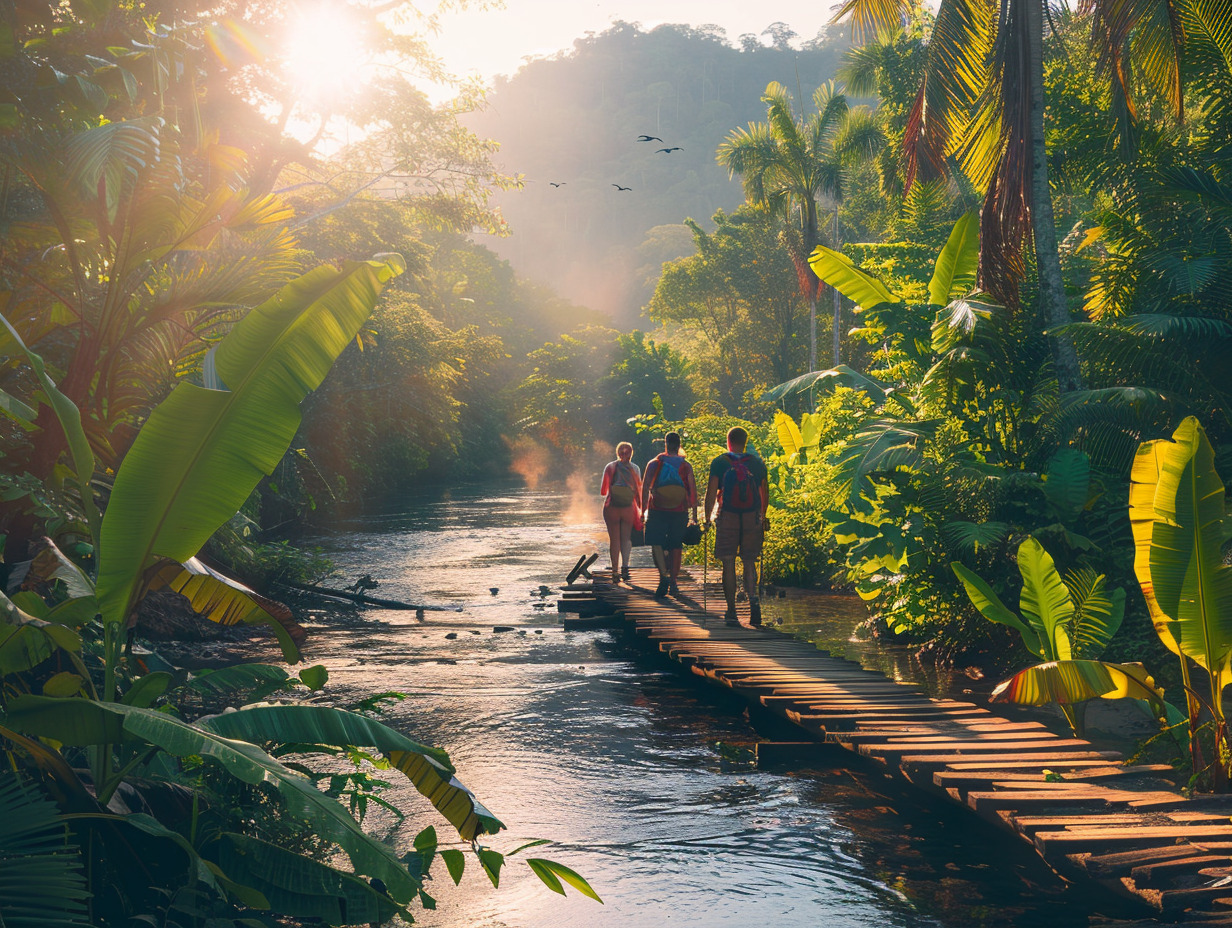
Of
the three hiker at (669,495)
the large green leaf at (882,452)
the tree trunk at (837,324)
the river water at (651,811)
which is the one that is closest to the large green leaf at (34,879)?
the river water at (651,811)

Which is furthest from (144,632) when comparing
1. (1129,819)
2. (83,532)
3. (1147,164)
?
(1147,164)

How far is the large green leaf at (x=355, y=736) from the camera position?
11.4 feet

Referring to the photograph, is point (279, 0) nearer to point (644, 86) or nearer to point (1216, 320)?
point (1216, 320)

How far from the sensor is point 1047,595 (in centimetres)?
676

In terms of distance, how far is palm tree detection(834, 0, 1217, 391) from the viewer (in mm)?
10242

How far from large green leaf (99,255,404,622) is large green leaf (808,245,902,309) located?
23.7 feet

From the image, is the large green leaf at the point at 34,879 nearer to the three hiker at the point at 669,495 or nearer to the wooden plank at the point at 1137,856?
the wooden plank at the point at 1137,856

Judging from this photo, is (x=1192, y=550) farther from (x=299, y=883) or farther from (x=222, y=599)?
(x=222, y=599)

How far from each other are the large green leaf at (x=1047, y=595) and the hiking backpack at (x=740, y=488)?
10.4 feet

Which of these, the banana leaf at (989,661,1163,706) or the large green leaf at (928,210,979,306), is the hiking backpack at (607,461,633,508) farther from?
the banana leaf at (989,661,1163,706)

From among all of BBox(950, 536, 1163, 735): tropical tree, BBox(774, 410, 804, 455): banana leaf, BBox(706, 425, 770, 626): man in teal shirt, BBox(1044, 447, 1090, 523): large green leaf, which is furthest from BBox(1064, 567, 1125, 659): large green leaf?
BBox(774, 410, 804, 455): banana leaf

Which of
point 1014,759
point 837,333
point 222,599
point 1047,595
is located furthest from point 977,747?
point 837,333

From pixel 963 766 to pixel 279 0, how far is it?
2109 cm

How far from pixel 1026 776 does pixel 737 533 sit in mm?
4479
